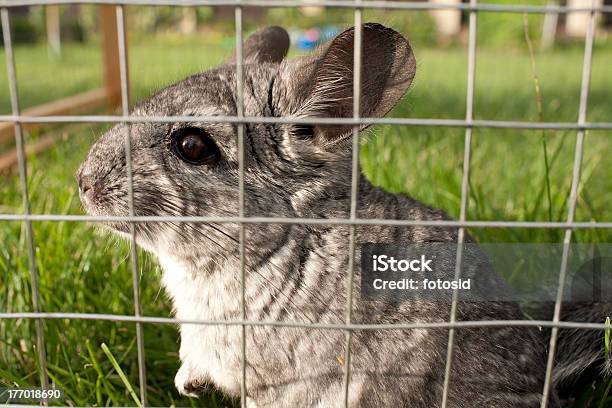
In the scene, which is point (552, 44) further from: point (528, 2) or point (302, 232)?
point (302, 232)

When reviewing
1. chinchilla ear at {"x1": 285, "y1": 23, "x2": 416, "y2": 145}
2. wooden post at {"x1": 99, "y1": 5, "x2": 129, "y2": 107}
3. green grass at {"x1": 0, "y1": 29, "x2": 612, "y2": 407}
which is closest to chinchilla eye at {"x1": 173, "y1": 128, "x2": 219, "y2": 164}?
chinchilla ear at {"x1": 285, "y1": 23, "x2": 416, "y2": 145}

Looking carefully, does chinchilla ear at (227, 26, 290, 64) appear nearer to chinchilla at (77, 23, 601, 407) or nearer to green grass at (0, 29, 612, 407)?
green grass at (0, 29, 612, 407)

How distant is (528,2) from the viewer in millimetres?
14898

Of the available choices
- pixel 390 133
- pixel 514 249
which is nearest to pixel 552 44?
pixel 390 133

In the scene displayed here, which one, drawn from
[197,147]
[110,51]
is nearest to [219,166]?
[197,147]

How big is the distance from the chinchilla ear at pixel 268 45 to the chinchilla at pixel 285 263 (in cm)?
45

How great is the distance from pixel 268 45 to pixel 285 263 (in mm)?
887

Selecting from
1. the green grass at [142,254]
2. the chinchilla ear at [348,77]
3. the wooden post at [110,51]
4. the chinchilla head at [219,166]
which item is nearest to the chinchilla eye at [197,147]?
the chinchilla head at [219,166]

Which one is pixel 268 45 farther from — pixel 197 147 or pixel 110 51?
pixel 110 51

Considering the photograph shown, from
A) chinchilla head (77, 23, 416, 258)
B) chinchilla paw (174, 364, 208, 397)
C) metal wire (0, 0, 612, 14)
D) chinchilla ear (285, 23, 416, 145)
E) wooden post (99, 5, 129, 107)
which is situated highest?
wooden post (99, 5, 129, 107)

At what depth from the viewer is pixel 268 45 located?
226 cm

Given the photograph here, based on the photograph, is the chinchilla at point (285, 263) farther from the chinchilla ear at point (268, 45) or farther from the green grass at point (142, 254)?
the chinchilla ear at point (268, 45)

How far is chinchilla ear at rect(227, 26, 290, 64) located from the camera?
225 centimetres

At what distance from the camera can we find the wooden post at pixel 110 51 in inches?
224
